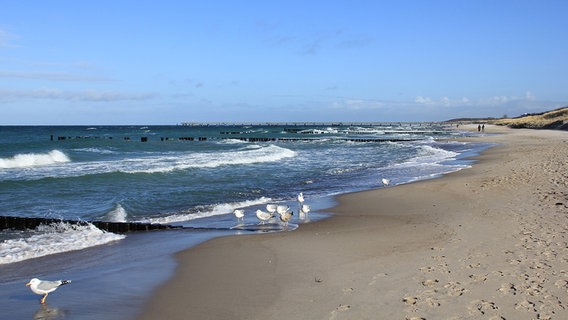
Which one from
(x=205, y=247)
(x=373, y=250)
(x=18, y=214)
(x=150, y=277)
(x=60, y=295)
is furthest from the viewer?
(x=18, y=214)

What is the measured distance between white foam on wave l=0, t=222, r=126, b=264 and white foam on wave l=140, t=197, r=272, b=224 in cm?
183

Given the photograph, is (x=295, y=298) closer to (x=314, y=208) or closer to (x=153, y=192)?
(x=314, y=208)

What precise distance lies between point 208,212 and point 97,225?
3.12 metres

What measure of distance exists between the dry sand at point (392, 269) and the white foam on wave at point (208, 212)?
2.88 meters

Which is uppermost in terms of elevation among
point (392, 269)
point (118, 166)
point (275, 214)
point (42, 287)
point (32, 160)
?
point (42, 287)

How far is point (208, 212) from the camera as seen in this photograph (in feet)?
43.2

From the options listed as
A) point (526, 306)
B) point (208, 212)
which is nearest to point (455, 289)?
point (526, 306)

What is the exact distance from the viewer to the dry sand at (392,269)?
545 centimetres

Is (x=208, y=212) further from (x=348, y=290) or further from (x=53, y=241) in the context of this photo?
(x=348, y=290)

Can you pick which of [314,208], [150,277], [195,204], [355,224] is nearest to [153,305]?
[150,277]

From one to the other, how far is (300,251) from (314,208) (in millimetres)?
5160

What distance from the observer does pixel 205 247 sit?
9039mm

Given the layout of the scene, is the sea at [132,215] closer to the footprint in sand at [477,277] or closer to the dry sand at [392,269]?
the dry sand at [392,269]

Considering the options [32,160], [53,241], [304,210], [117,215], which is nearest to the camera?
[53,241]
